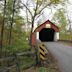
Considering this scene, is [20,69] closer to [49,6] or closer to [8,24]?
[8,24]

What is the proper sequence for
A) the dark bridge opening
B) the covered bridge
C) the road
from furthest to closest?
the dark bridge opening → the covered bridge → the road

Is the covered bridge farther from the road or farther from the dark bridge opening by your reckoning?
the road

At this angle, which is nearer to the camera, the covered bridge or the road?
the road

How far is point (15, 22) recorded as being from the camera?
51.2 ft

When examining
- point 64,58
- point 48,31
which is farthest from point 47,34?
point 64,58

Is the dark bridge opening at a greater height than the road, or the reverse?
the dark bridge opening

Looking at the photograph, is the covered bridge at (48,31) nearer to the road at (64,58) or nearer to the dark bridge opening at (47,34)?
the dark bridge opening at (47,34)

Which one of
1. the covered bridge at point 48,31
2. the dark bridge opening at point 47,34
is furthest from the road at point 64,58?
the dark bridge opening at point 47,34

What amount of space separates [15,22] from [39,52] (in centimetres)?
425

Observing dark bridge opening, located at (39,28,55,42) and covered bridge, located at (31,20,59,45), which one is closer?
covered bridge, located at (31,20,59,45)

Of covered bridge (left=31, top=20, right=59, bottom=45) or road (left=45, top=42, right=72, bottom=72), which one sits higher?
covered bridge (left=31, top=20, right=59, bottom=45)

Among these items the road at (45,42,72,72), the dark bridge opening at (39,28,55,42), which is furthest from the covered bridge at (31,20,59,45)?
the road at (45,42,72,72)

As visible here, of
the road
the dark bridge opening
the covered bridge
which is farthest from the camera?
the dark bridge opening

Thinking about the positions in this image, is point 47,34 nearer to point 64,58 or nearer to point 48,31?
point 48,31
